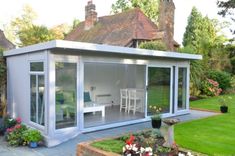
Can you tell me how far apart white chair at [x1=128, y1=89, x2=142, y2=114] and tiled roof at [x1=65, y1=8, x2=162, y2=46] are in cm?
863

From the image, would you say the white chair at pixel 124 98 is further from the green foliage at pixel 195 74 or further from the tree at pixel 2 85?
the green foliage at pixel 195 74

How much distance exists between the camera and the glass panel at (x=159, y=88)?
9.47 metres

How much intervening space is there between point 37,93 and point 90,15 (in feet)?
59.1

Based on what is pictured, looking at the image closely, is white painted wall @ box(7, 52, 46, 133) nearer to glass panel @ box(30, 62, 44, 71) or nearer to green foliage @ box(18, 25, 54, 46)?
glass panel @ box(30, 62, 44, 71)

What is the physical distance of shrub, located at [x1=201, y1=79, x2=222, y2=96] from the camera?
15.9m

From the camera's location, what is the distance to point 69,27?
36.9 metres

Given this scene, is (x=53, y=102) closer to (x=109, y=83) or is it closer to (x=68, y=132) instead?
(x=68, y=132)

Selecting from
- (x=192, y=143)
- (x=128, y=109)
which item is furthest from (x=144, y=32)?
(x=192, y=143)

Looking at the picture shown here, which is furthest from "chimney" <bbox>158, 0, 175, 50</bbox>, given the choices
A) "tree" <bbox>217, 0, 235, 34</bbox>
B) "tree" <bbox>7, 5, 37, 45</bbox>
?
"tree" <bbox>7, 5, 37, 45</bbox>

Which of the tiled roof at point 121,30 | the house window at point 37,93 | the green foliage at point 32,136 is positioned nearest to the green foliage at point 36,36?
the tiled roof at point 121,30

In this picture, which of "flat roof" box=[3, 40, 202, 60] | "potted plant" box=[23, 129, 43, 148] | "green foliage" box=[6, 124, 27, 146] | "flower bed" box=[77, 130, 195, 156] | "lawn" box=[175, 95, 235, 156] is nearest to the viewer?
"flower bed" box=[77, 130, 195, 156]

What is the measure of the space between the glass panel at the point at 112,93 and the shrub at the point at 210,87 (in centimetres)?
608

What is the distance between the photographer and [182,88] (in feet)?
35.3

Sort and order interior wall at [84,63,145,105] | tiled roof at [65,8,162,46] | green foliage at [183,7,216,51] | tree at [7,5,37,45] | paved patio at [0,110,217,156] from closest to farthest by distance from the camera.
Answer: paved patio at [0,110,217,156] → interior wall at [84,63,145,105] → tiled roof at [65,8,162,46] → green foliage at [183,7,216,51] → tree at [7,5,37,45]
